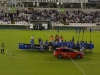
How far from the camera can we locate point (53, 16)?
255ft

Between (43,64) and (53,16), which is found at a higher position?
(43,64)

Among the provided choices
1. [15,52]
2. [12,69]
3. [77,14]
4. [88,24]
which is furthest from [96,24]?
[12,69]

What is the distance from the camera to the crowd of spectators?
74944mm

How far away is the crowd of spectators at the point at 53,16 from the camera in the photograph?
7494 centimetres

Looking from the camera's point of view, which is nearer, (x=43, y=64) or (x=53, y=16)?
(x=43, y=64)

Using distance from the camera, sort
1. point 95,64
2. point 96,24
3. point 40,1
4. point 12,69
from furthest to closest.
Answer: point 40,1, point 96,24, point 95,64, point 12,69

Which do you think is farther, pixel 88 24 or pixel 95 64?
pixel 88 24

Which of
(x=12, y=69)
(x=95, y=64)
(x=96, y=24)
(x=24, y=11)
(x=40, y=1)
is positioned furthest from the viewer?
(x=40, y=1)

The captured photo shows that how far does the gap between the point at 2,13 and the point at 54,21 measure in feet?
48.5

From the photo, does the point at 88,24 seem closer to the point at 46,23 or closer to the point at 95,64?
the point at 46,23

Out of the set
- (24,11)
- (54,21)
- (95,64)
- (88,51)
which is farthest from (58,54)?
(24,11)

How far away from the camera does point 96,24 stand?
7381cm

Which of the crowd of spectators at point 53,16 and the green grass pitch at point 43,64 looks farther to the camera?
the crowd of spectators at point 53,16

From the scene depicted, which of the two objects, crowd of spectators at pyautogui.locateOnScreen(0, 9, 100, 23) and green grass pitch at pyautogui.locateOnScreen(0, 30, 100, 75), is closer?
green grass pitch at pyautogui.locateOnScreen(0, 30, 100, 75)
